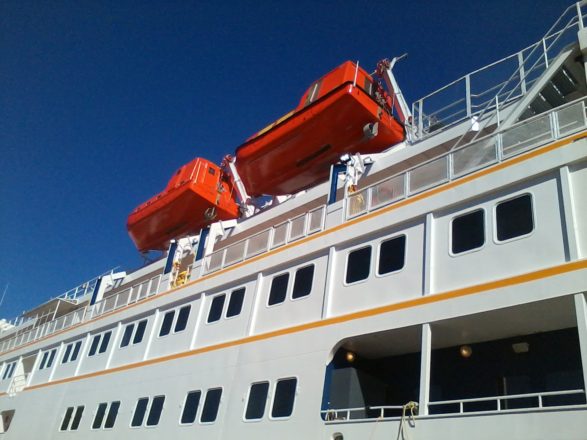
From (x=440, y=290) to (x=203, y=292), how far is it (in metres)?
8.06

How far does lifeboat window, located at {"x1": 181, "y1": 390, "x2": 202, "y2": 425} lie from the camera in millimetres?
13477

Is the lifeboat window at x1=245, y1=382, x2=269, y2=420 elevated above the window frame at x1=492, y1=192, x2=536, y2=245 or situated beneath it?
situated beneath

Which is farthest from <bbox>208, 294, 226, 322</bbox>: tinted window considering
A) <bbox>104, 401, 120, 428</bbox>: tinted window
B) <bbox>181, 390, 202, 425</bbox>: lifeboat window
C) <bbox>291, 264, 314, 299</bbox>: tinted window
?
<bbox>104, 401, 120, 428</bbox>: tinted window

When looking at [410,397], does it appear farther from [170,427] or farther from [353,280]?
[170,427]

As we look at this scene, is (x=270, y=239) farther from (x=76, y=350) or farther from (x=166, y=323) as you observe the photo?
(x=76, y=350)

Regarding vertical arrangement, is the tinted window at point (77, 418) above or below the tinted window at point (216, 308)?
below

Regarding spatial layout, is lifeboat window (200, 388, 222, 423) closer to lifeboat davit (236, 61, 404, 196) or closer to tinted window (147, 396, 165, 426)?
tinted window (147, 396, 165, 426)

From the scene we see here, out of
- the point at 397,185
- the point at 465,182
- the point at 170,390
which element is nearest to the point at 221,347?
the point at 170,390

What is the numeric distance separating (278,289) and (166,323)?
5.36 meters

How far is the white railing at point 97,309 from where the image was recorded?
1916 cm

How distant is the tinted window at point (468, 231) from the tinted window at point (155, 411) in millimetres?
9309

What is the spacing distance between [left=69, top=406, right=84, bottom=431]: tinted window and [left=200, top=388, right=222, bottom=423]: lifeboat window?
7.70 m

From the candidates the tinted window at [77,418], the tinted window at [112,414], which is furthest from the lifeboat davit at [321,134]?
the tinted window at [77,418]

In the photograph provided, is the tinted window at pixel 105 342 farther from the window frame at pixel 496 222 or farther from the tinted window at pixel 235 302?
the window frame at pixel 496 222
